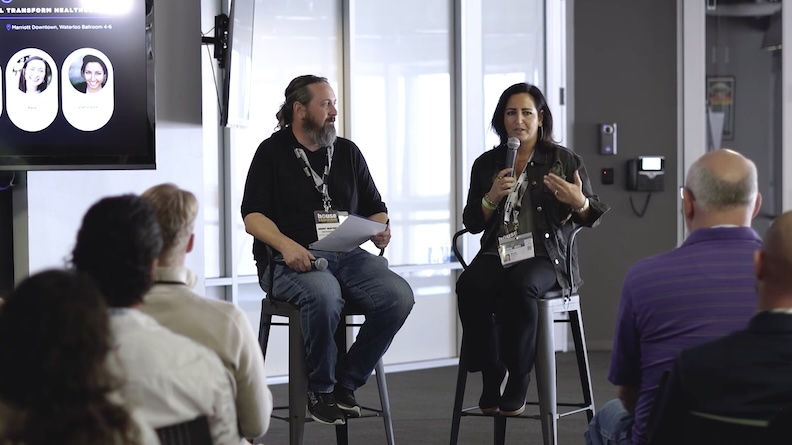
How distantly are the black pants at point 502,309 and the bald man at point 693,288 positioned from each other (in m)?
1.21

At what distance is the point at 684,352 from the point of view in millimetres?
1745

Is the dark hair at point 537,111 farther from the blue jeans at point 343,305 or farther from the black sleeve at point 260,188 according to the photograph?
the black sleeve at point 260,188

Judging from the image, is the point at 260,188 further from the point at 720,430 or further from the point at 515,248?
the point at 720,430

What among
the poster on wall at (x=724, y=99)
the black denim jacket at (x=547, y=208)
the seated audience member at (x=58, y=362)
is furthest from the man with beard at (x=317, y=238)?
the poster on wall at (x=724, y=99)

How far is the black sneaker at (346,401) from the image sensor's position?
364 centimetres

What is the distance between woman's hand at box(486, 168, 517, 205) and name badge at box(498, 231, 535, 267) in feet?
0.48

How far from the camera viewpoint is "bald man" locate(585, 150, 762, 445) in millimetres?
2111

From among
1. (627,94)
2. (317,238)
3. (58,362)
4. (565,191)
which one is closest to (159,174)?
(317,238)

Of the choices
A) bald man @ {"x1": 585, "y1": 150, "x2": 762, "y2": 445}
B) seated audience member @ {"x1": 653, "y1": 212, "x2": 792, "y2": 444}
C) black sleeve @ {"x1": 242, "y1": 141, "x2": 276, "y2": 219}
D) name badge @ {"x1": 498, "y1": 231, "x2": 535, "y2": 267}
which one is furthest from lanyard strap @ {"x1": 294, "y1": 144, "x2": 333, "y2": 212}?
seated audience member @ {"x1": 653, "y1": 212, "x2": 792, "y2": 444}

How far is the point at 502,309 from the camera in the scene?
3717 mm

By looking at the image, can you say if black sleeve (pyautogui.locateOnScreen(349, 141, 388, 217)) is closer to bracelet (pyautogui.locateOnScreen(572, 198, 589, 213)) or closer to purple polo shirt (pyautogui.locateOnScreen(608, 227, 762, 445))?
bracelet (pyautogui.locateOnScreen(572, 198, 589, 213))

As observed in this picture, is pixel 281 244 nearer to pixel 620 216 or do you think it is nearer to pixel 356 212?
pixel 356 212

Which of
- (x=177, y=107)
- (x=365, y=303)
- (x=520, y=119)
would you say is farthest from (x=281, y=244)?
(x=520, y=119)

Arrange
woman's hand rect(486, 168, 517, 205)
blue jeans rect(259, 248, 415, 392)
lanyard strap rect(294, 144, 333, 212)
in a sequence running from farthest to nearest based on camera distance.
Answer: lanyard strap rect(294, 144, 333, 212), woman's hand rect(486, 168, 517, 205), blue jeans rect(259, 248, 415, 392)
